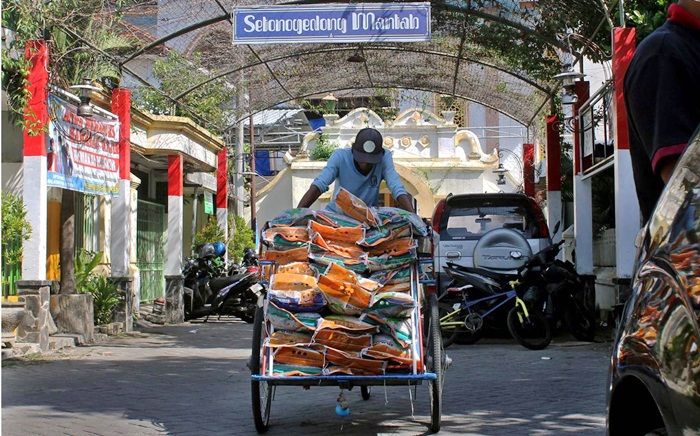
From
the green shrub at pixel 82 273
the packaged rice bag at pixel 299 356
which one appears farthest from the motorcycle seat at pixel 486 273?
the packaged rice bag at pixel 299 356

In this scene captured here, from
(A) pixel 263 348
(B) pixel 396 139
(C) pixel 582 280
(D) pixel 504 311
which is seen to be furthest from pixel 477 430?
(B) pixel 396 139

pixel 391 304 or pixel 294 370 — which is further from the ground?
pixel 391 304

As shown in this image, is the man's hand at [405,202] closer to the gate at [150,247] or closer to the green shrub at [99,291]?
the green shrub at [99,291]

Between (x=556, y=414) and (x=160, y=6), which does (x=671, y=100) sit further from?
(x=160, y=6)

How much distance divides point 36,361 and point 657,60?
9068mm

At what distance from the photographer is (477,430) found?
21.7 feet

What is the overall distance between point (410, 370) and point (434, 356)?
259 millimetres

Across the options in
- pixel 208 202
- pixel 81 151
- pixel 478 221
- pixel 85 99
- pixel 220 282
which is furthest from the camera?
pixel 208 202

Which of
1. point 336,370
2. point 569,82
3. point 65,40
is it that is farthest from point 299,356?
point 569,82

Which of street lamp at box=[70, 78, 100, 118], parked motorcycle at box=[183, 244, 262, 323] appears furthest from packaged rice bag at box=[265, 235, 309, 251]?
parked motorcycle at box=[183, 244, 262, 323]

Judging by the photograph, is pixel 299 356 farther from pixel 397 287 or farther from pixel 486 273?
pixel 486 273

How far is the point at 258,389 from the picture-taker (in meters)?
6.22

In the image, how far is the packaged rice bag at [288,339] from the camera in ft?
19.5

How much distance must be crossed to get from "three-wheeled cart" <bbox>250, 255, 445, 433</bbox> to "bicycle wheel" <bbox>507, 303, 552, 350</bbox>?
5.38 meters
